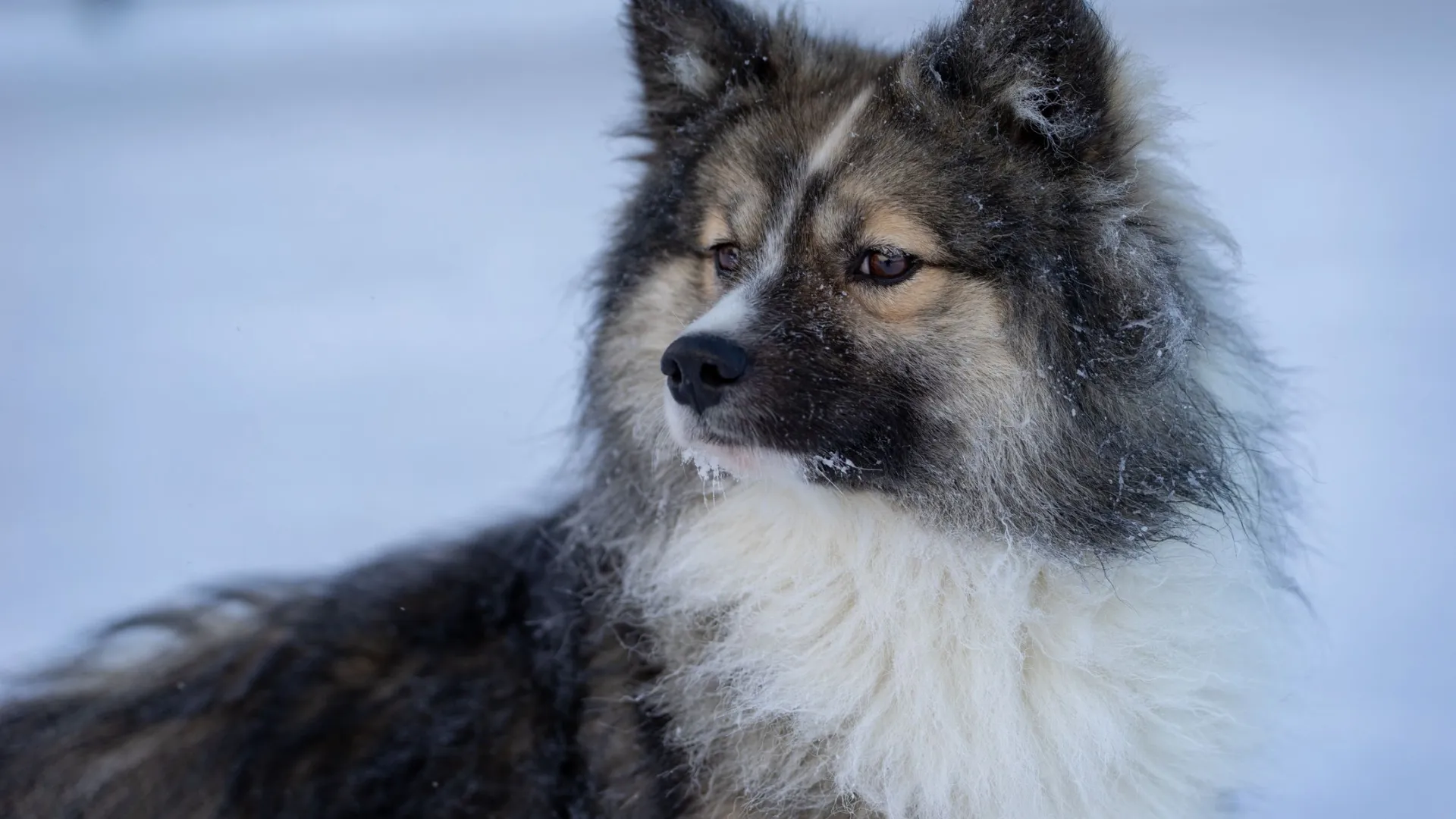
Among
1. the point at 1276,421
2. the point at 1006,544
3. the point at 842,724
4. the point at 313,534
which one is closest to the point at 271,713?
the point at 842,724

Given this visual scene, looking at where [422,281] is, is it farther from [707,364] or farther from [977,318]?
[977,318]

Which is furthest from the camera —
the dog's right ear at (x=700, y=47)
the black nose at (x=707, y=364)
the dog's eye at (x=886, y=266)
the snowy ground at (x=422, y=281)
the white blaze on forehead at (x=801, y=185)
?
the snowy ground at (x=422, y=281)

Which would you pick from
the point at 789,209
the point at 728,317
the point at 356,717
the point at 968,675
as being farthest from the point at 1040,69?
the point at 356,717

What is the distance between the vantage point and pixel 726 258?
276cm

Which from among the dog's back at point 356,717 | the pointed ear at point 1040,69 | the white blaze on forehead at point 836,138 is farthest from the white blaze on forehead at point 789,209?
the dog's back at point 356,717

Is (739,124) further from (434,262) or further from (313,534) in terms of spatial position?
(434,262)

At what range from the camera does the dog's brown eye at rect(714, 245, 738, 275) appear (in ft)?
8.97

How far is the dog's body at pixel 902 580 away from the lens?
2326 mm

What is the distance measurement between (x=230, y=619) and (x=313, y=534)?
5.29ft

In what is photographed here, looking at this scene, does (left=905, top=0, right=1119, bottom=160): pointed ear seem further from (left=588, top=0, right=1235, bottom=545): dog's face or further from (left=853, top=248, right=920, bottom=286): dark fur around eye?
(left=853, top=248, right=920, bottom=286): dark fur around eye

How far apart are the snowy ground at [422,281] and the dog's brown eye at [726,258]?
2.28 feet

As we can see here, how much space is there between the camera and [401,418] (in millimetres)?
4848

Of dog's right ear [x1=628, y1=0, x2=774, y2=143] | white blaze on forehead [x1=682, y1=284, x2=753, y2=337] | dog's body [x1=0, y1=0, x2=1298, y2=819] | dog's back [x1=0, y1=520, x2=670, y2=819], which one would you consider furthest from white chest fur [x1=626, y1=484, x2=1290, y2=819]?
dog's right ear [x1=628, y1=0, x2=774, y2=143]

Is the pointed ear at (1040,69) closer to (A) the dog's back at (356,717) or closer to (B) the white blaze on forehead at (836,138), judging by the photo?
(B) the white blaze on forehead at (836,138)
